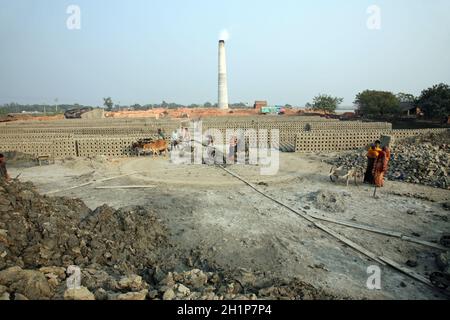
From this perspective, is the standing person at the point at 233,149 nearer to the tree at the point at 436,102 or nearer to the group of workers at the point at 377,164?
the group of workers at the point at 377,164

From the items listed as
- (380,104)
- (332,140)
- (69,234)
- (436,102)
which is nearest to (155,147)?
(332,140)

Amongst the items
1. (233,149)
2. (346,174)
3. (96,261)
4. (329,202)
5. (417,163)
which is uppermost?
(233,149)

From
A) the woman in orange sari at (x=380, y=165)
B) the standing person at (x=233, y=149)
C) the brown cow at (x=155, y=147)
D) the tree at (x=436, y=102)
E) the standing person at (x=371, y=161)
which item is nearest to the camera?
the woman in orange sari at (x=380, y=165)

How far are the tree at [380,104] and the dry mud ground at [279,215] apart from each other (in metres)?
29.4

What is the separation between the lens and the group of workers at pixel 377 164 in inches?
323

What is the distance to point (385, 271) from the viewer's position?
14.8ft

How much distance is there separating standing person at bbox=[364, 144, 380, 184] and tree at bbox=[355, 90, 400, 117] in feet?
100

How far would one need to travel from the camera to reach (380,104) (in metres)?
35.7

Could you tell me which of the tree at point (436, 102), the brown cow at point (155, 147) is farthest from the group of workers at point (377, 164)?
the tree at point (436, 102)

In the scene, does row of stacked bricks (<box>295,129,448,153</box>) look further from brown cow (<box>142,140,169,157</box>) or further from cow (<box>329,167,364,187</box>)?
brown cow (<box>142,140,169,157</box>)

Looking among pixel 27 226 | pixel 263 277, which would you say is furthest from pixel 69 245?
pixel 263 277

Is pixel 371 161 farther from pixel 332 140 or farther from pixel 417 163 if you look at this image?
pixel 332 140

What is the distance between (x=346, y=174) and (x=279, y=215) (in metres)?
3.20

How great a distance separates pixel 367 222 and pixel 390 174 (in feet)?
13.5
